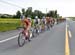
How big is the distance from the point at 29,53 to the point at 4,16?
112139 millimetres

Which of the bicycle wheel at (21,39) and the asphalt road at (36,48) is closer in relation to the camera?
the asphalt road at (36,48)

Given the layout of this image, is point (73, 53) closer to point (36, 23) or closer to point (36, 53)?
point (36, 53)

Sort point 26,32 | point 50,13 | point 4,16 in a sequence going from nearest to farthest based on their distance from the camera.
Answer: point 26,32, point 4,16, point 50,13

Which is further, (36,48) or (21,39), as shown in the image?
(21,39)

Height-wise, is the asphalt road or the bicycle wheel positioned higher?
the bicycle wheel

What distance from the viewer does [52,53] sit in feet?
36.3

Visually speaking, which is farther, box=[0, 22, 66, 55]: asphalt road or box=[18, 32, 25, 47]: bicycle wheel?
box=[18, 32, 25, 47]: bicycle wheel

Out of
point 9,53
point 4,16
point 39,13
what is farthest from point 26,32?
point 39,13

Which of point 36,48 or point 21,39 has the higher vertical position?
point 21,39

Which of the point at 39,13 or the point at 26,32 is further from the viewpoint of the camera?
the point at 39,13

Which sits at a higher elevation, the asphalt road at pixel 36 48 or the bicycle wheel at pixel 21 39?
the bicycle wheel at pixel 21 39

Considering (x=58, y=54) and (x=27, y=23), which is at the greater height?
(x=27, y=23)

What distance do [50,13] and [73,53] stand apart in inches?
5604

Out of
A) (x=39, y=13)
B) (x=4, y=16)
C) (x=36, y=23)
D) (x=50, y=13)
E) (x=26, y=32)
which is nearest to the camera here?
(x=26, y=32)
